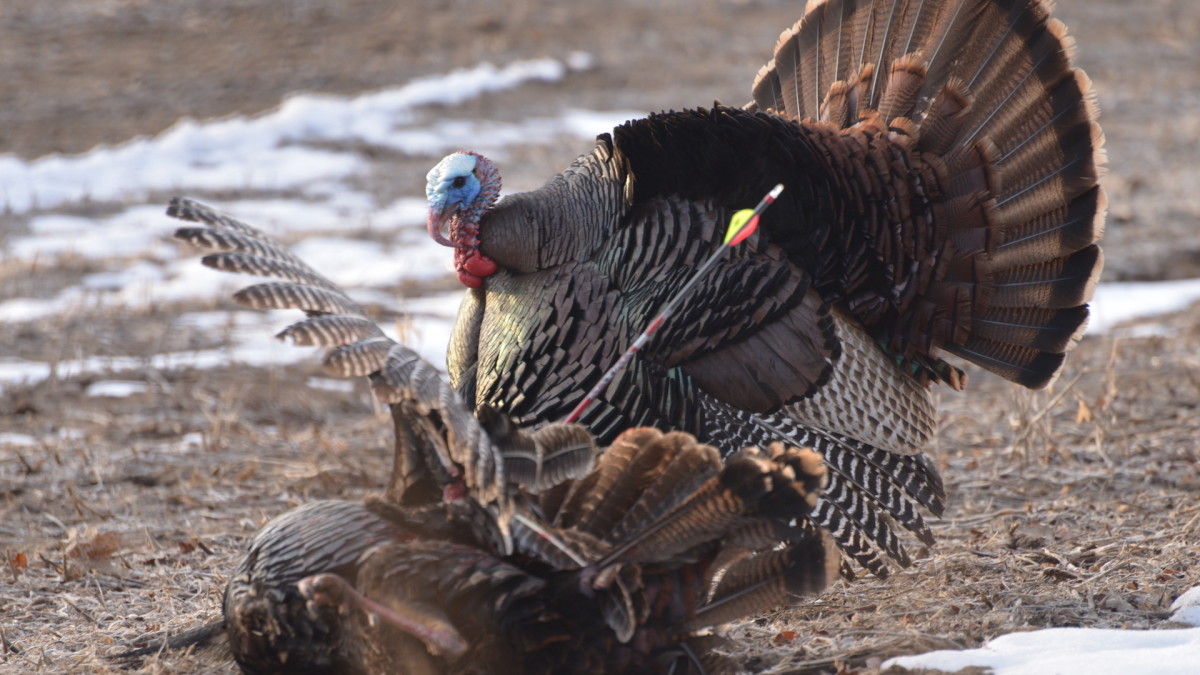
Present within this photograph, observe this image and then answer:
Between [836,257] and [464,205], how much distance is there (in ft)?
3.77

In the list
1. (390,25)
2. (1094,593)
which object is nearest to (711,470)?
(1094,593)

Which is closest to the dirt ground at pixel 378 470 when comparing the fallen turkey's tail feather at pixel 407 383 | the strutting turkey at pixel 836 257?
the strutting turkey at pixel 836 257

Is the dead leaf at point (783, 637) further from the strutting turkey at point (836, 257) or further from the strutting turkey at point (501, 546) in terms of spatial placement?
the strutting turkey at point (836, 257)

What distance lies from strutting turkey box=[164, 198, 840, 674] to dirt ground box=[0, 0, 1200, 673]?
32cm

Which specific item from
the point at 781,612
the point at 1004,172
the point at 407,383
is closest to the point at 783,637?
the point at 781,612

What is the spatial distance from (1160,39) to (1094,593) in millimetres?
15033

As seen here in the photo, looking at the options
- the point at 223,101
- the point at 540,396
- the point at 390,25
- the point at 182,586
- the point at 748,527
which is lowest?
the point at 182,586

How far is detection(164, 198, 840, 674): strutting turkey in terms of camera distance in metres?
2.54

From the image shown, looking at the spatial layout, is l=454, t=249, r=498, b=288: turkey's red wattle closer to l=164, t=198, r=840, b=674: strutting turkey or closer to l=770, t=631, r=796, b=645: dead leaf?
l=164, t=198, r=840, b=674: strutting turkey

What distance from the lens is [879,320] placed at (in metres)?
4.06

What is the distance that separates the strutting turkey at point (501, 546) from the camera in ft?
8.32

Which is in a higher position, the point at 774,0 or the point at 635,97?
the point at 774,0

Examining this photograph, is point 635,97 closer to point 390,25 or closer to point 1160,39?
point 390,25

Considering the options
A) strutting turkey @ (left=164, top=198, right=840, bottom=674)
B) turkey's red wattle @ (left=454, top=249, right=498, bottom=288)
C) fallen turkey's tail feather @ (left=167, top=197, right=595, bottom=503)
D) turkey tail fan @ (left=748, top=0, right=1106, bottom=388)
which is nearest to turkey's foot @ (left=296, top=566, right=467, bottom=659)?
strutting turkey @ (left=164, top=198, right=840, bottom=674)
